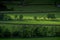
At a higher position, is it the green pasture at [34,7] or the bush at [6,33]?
the green pasture at [34,7]

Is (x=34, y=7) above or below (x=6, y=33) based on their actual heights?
above

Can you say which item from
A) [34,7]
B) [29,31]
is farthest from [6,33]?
[34,7]

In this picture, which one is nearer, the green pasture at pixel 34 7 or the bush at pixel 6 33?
the bush at pixel 6 33

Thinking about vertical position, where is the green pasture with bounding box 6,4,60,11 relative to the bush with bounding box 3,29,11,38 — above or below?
above

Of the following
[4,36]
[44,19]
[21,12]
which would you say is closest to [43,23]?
[44,19]

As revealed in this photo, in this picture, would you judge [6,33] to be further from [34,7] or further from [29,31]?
[34,7]

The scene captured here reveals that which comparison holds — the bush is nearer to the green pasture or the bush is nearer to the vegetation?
the vegetation

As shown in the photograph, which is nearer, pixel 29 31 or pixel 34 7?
pixel 29 31

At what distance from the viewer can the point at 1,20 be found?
314 cm

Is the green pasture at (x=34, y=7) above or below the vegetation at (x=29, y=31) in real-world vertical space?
above

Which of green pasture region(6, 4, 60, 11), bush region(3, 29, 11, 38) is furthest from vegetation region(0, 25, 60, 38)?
green pasture region(6, 4, 60, 11)

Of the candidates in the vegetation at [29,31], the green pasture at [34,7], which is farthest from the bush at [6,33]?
the green pasture at [34,7]

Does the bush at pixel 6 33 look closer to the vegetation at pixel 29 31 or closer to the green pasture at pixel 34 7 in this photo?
the vegetation at pixel 29 31

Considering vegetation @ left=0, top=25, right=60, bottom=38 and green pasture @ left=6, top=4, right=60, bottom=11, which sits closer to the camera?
vegetation @ left=0, top=25, right=60, bottom=38
